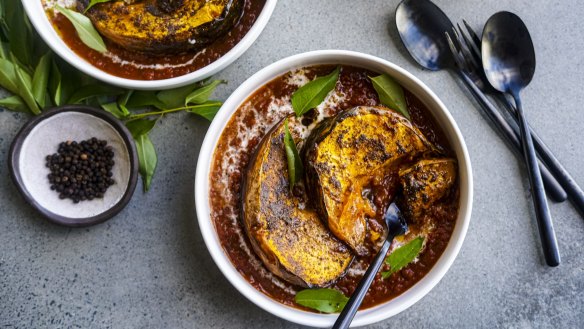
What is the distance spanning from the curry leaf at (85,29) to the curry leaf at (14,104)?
355 mm

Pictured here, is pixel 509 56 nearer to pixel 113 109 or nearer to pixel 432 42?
pixel 432 42

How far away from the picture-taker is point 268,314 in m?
2.21

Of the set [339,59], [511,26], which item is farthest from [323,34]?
[511,26]

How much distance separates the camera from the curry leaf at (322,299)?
1989 millimetres

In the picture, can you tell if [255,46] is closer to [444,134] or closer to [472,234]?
[444,134]

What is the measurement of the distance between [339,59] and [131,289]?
3.85 feet

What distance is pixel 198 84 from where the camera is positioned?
223 centimetres

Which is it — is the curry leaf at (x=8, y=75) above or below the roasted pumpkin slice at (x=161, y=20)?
below

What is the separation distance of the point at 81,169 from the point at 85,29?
0.51 metres

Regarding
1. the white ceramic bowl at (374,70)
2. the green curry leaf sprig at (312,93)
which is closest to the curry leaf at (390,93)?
the white ceramic bowl at (374,70)

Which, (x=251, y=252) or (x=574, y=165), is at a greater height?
(x=574, y=165)

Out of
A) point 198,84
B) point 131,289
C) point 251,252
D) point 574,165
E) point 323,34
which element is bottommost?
point 131,289

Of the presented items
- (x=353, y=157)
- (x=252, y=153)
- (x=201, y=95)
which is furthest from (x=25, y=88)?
(x=353, y=157)

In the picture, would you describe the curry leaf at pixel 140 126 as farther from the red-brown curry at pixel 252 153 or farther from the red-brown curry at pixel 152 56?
the red-brown curry at pixel 252 153
